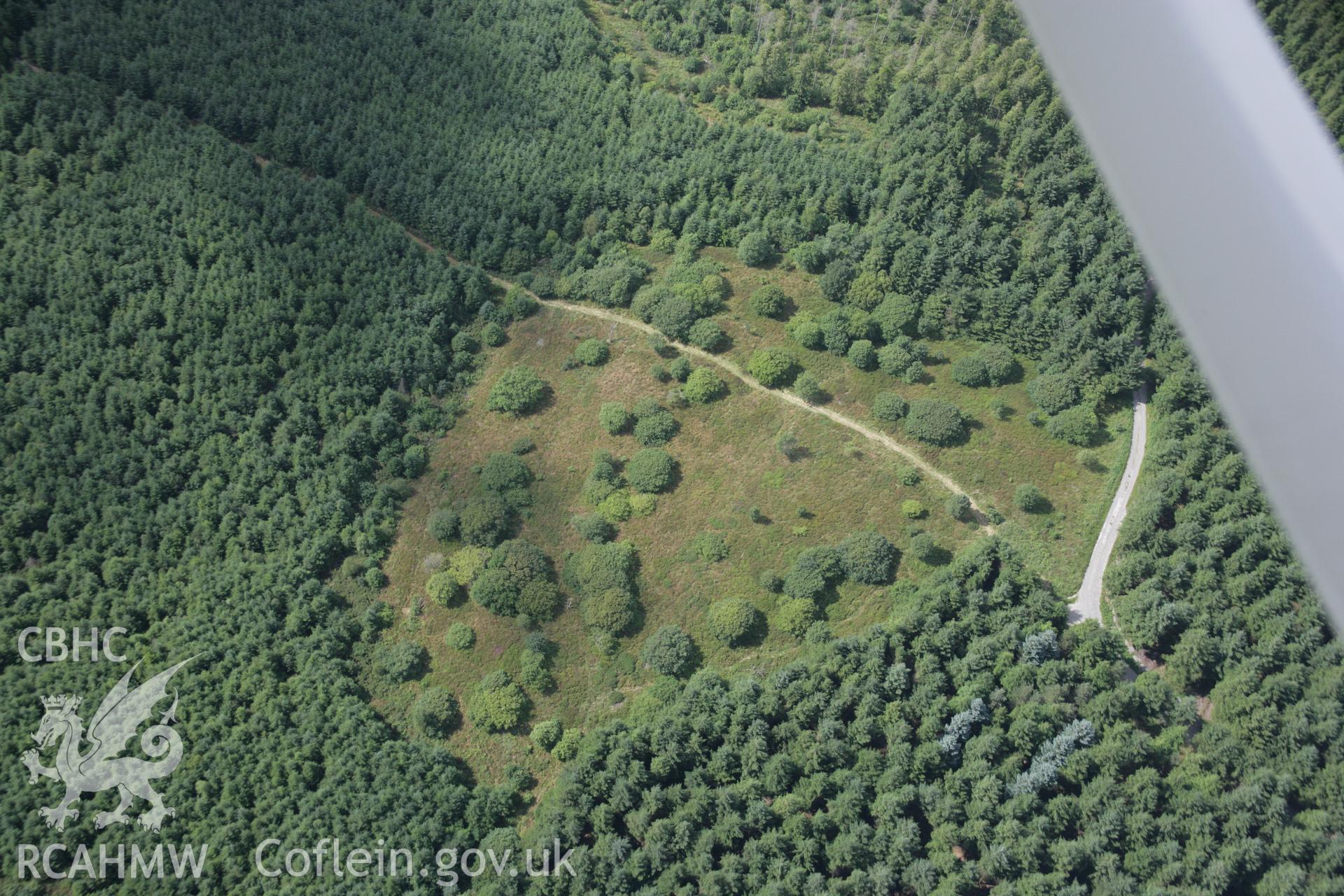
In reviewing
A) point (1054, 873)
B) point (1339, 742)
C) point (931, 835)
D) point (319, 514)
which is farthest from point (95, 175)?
point (1339, 742)

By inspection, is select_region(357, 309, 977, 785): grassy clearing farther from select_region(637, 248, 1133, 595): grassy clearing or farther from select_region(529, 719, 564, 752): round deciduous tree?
select_region(637, 248, 1133, 595): grassy clearing

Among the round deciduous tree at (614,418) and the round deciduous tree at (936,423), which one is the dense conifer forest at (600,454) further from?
the round deciduous tree at (936,423)

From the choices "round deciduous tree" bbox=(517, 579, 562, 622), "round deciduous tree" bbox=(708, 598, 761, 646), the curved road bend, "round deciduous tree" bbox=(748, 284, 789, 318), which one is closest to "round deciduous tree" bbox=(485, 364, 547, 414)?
"round deciduous tree" bbox=(517, 579, 562, 622)

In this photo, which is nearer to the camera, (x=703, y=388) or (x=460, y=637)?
(x=460, y=637)

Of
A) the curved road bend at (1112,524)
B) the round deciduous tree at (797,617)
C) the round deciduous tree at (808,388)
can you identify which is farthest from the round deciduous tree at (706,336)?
the curved road bend at (1112,524)

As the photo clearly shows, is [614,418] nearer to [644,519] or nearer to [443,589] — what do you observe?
[644,519]

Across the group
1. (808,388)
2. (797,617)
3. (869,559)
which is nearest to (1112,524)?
(869,559)
